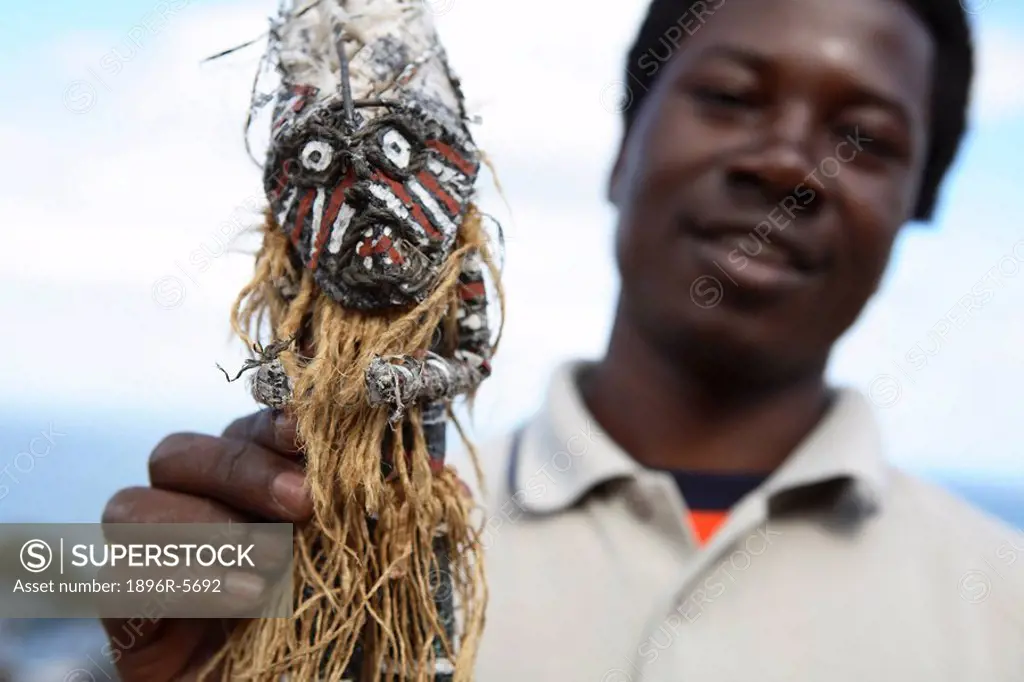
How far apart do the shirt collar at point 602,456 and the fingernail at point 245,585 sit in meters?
0.42

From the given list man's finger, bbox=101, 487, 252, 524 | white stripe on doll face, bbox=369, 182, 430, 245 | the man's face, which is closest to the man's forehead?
the man's face

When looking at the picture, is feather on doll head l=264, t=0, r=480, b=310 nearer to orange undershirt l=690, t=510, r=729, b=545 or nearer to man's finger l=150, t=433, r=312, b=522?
man's finger l=150, t=433, r=312, b=522

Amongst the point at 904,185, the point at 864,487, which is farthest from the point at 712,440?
the point at 904,185

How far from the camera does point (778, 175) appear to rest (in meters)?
0.96

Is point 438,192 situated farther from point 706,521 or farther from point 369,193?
point 706,521

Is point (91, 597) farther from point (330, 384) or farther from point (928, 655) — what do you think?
point (928, 655)

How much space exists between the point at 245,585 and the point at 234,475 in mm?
110

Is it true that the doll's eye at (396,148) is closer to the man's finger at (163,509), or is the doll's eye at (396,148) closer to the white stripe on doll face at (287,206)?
the white stripe on doll face at (287,206)

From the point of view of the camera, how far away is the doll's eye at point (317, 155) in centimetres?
72

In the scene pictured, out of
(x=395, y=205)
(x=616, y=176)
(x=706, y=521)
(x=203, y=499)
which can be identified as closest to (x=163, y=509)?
(x=203, y=499)

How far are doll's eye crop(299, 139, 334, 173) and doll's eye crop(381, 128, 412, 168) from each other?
0.05 metres

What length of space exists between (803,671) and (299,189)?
2.62ft

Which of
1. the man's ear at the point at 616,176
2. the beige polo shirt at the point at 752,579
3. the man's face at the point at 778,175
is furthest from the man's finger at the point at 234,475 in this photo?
the man's ear at the point at 616,176

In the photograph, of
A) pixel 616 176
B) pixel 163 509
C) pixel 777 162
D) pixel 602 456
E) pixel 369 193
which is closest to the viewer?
pixel 369 193
